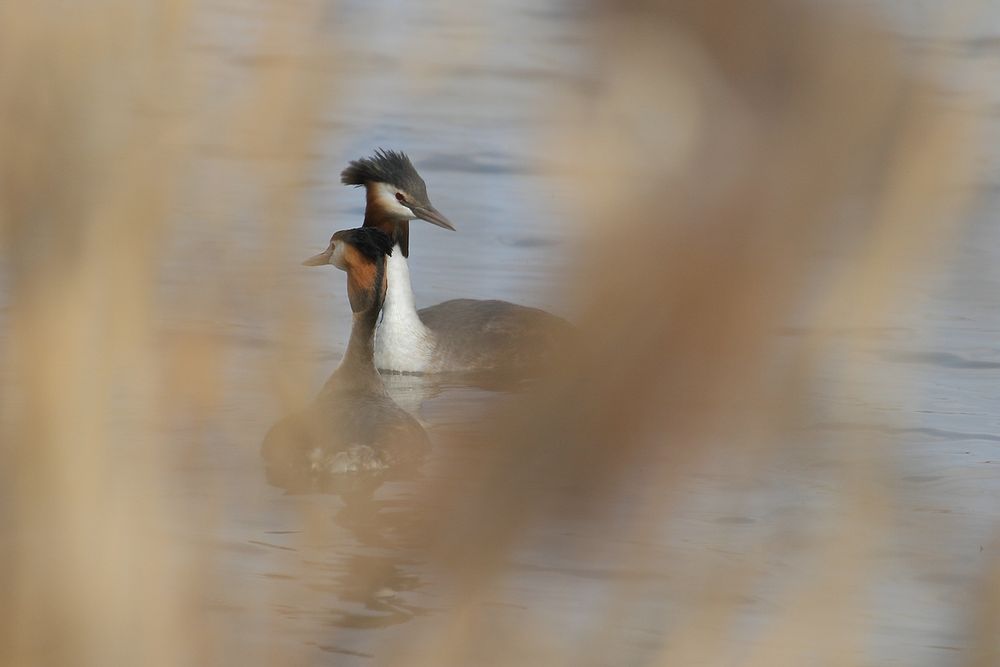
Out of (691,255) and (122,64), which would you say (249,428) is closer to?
(122,64)

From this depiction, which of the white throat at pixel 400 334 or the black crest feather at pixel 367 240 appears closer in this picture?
the black crest feather at pixel 367 240

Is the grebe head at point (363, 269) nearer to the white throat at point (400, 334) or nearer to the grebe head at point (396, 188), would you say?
the white throat at point (400, 334)

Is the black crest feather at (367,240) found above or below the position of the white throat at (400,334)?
above

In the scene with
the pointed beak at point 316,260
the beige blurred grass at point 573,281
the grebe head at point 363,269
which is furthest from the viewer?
the grebe head at point 363,269

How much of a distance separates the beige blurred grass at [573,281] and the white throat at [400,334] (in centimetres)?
518

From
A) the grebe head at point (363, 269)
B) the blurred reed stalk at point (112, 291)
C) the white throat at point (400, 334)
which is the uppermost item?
the blurred reed stalk at point (112, 291)

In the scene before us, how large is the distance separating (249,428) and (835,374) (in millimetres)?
400

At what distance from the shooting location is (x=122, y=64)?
93 centimetres

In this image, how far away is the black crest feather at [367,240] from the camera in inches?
218

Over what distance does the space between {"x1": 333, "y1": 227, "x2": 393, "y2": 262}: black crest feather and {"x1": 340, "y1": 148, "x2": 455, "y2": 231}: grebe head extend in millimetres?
584

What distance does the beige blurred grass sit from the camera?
2.47 feet

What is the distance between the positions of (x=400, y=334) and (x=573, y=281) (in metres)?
5.58

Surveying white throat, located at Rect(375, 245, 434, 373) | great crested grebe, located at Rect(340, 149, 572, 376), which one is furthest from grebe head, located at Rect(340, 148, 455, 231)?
white throat, located at Rect(375, 245, 434, 373)

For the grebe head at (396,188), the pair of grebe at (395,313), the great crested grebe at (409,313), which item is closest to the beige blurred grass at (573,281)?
the pair of grebe at (395,313)
